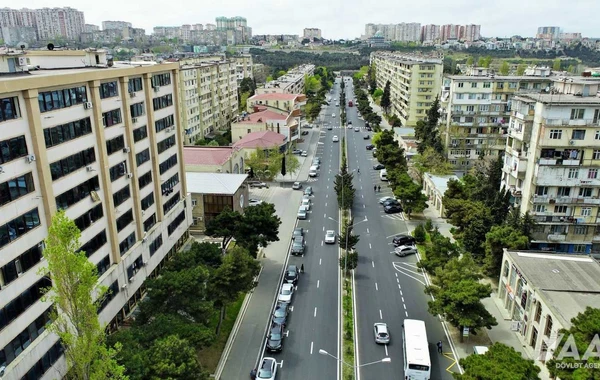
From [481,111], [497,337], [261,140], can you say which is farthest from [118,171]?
[481,111]

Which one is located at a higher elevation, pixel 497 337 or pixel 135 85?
pixel 135 85

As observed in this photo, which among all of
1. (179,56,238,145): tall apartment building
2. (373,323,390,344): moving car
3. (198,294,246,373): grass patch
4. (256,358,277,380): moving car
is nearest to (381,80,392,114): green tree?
(179,56,238,145): tall apartment building

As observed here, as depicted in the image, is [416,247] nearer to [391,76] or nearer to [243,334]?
[243,334]

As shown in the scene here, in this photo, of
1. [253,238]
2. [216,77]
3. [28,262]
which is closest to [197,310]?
[28,262]

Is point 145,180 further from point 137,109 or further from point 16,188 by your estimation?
point 16,188

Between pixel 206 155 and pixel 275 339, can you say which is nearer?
pixel 275 339

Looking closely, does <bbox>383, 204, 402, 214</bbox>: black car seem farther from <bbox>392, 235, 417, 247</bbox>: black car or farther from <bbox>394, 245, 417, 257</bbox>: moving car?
<bbox>394, 245, 417, 257</bbox>: moving car
